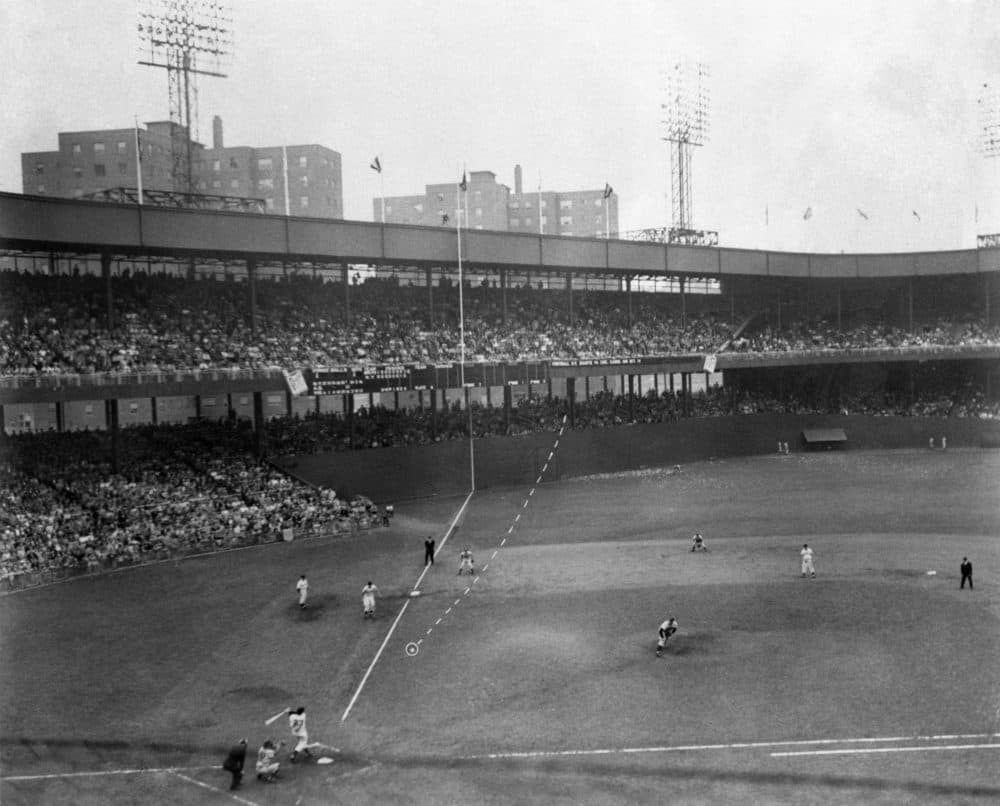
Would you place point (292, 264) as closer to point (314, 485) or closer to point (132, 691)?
point (314, 485)

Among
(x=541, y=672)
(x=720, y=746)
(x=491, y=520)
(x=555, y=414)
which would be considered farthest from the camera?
(x=555, y=414)

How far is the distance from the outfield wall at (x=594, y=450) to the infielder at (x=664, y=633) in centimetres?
2422

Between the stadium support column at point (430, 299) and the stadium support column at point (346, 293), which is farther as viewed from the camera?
the stadium support column at point (430, 299)

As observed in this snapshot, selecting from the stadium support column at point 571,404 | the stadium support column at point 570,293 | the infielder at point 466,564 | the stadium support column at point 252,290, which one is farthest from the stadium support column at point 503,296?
the infielder at point 466,564

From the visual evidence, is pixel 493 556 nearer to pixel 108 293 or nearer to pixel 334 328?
pixel 334 328

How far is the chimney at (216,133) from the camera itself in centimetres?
8605

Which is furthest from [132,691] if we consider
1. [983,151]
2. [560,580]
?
[983,151]

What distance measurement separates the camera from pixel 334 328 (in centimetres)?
4822

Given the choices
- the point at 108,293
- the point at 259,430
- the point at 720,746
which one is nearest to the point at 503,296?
the point at 259,430

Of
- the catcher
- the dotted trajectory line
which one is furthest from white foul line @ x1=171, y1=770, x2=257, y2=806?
the dotted trajectory line

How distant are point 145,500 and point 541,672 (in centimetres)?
2168

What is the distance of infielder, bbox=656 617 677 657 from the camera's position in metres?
22.1

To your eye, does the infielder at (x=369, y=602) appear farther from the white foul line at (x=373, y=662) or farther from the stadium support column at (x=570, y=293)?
the stadium support column at (x=570, y=293)

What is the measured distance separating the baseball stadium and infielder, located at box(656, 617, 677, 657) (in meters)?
0.59
